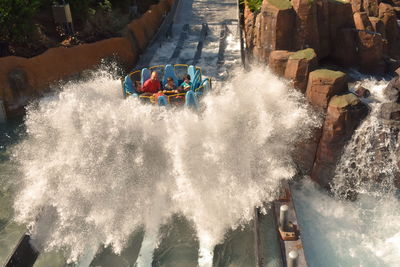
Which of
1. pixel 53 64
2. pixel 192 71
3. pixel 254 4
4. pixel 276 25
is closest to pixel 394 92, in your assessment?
pixel 276 25

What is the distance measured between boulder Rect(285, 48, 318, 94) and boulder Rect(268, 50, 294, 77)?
9.0 inches

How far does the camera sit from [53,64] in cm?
1116

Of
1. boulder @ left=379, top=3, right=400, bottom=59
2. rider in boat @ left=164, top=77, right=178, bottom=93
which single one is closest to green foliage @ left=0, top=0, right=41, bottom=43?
rider in boat @ left=164, top=77, right=178, bottom=93

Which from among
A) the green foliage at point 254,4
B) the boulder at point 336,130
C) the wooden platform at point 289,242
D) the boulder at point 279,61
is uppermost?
the green foliage at point 254,4

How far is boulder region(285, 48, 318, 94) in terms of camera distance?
8344 millimetres

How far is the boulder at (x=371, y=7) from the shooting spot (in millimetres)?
11883

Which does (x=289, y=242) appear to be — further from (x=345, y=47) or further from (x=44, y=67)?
(x=44, y=67)

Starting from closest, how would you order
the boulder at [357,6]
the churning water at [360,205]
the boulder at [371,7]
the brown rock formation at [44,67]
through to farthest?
the churning water at [360,205]
the brown rock formation at [44,67]
the boulder at [357,6]
the boulder at [371,7]

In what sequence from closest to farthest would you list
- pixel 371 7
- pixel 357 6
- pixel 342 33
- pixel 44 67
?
pixel 342 33 < pixel 44 67 < pixel 357 6 < pixel 371 7

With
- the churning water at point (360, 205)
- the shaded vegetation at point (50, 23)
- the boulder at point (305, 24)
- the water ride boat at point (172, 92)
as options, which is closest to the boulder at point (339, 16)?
the boulder at point (305, 24)

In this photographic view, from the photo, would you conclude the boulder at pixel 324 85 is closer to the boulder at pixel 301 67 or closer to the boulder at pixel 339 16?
the boulder at pixel 301 67

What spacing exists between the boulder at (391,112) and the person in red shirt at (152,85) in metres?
5.23

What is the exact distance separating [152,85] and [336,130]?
4.49m

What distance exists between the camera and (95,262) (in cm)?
641
